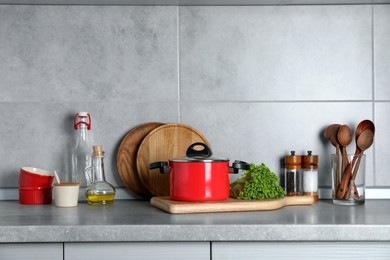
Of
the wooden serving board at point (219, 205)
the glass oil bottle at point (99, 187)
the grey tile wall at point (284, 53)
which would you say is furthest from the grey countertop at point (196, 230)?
the grey tile wall at point (284, 53)

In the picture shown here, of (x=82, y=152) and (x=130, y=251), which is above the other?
(x=82, y=152)

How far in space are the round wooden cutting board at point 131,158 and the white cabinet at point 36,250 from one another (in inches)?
25.7

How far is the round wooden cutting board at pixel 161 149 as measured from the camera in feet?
7.11

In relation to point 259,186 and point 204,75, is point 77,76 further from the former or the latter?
point 259,186

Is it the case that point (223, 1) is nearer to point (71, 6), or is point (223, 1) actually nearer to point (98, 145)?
point (71, 6)

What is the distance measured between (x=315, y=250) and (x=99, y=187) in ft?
2.65

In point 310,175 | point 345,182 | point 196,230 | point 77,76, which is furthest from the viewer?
point 77,76

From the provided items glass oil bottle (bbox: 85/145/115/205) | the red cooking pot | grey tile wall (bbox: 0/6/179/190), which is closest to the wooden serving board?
the red cooking pot

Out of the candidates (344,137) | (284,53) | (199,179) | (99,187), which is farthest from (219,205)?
(284,53)

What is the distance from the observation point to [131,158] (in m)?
2.21

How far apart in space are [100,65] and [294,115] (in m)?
0.79

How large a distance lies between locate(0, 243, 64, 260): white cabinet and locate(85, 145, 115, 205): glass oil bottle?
0.45 metres

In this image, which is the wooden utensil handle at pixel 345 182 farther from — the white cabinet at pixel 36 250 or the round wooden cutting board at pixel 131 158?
the white cabinet at pixel 36 250

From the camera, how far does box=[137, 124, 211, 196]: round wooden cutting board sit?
2.17 meters
